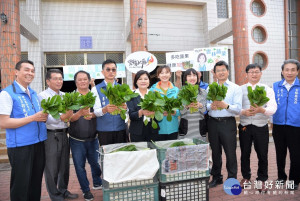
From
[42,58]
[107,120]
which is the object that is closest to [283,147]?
[107,120]

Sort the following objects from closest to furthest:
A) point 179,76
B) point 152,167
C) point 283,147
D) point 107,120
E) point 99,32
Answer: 1. point 152,167
2. point 107,120
3. point 283,147
4. point 179,76
5. point 99,32

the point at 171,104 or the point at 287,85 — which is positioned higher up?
the point at 287,85

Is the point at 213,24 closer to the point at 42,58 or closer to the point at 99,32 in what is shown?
the point at 99,32

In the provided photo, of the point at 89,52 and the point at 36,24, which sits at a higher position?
the point at 36,24

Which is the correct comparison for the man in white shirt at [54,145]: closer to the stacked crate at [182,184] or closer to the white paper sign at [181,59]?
the stacked crate at [182,184]

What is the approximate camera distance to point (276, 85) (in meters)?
3.39

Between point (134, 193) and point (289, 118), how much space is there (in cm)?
256

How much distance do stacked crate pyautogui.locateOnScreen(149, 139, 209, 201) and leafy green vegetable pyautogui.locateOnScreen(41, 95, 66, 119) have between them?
3.73 feet

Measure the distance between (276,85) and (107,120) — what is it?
2.74 metres

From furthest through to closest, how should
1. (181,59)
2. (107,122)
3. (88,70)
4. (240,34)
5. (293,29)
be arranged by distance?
1. (293,29)
2. (240,34)
3. (88,70)
4. (181,59)
5. (107,122)

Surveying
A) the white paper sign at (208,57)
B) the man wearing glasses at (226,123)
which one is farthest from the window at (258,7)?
the man wearing glasses at (226,123)

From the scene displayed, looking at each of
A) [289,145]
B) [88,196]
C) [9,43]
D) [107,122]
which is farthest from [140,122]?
[9,43]

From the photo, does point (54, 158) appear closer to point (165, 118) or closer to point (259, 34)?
point (165, 118)

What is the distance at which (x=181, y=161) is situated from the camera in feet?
7.43
